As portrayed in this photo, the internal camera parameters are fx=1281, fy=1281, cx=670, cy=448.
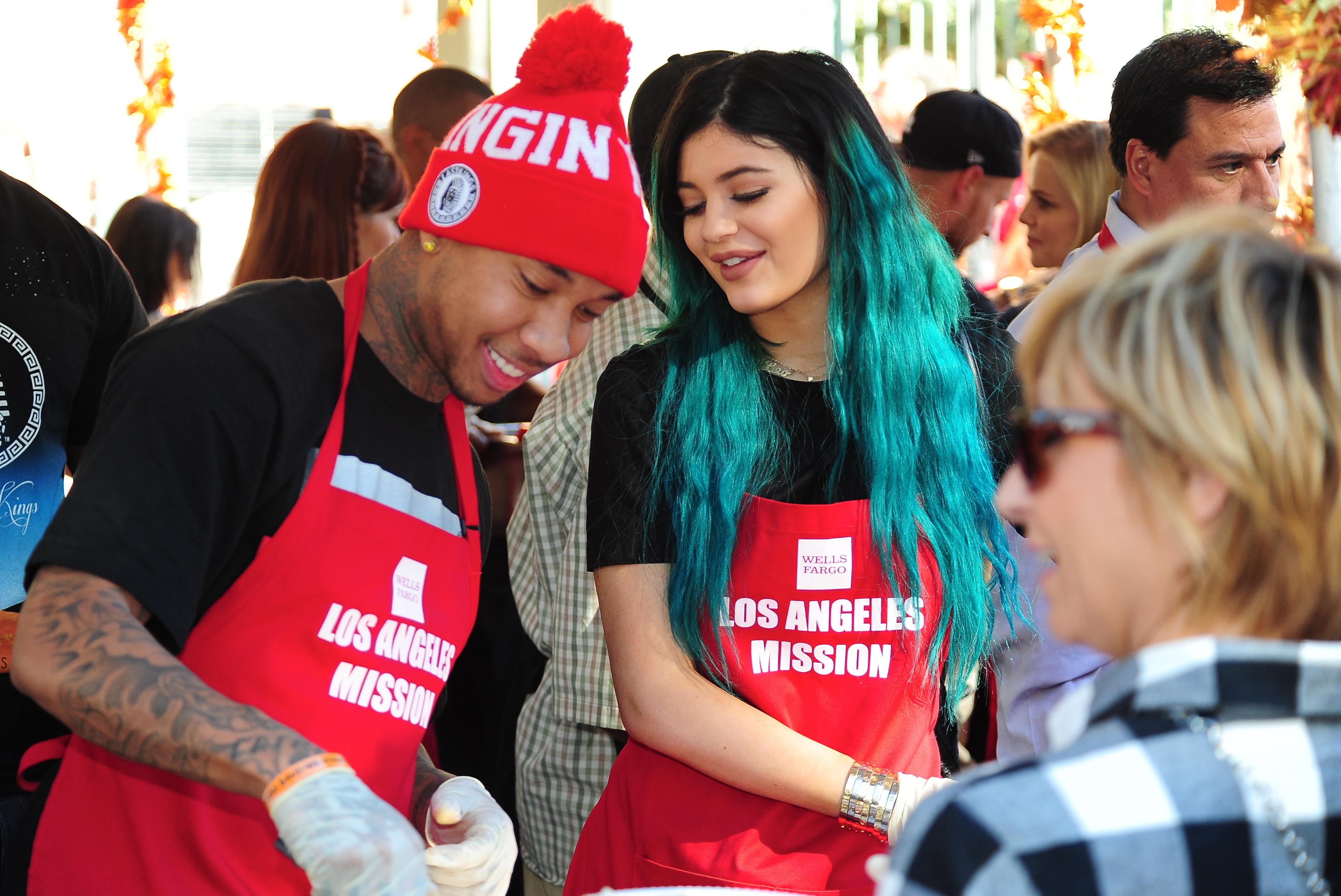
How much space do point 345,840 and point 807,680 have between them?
73cm

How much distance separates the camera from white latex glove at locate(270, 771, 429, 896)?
1138mm

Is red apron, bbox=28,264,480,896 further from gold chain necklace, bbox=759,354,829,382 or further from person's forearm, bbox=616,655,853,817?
gold chain necklace, bbox=759,354,829,382

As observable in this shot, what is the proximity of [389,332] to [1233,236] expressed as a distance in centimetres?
99

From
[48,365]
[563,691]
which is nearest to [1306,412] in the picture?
[563,691]

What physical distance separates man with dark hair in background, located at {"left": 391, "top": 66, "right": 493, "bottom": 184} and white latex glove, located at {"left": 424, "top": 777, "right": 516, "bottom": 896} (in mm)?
2570

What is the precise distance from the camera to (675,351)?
1910 mm

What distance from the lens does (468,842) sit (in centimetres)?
156

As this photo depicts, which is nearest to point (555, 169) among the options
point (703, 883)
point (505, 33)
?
point (703, 883)

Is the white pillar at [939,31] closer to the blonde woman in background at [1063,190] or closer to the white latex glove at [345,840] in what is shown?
the blonde woman in background at [1063,190]

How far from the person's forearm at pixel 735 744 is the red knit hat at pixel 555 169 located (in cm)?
55

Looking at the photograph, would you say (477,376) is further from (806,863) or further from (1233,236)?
(1233,236)

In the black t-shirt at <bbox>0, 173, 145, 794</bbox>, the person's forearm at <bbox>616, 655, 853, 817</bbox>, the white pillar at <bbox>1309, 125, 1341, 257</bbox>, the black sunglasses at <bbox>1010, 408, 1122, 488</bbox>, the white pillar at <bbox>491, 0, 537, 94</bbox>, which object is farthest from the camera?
the white pillar at <bbox>491, 0, 537, 94</bbox>

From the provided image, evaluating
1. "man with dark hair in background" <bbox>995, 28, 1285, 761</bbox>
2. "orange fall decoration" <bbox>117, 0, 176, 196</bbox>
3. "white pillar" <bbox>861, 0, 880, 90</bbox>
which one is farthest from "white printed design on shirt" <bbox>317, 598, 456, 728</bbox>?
"white pillar" <bbox>861, 0, 880, 90</bbox>

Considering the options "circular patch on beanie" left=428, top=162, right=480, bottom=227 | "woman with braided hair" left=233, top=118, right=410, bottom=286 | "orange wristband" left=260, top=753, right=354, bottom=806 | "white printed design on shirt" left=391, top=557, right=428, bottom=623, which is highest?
"circular patch on beanie" left=428, top=162, right=480, bottom=227
